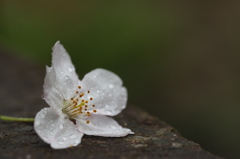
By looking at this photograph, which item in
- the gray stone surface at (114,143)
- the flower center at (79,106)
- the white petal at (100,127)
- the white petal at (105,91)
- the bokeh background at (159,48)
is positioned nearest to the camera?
the gray stone surface at (114,143)

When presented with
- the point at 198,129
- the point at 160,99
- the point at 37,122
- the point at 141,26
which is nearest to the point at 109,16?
the point at 141,26

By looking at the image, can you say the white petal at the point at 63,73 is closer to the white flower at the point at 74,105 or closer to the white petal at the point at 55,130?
the white flower at the point at 74,105

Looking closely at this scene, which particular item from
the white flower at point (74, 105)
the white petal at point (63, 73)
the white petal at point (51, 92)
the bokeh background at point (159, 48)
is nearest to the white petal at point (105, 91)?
the white flower at point (74, 105)

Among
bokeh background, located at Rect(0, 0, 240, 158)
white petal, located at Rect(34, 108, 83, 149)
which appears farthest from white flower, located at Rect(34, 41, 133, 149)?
bokeh background, located at Rect(0, 0, 240, 158)

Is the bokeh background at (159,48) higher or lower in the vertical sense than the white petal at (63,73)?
lower

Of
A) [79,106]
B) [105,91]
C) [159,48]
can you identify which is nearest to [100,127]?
[79,106]

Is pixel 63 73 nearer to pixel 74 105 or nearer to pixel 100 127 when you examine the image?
pixel 74 105

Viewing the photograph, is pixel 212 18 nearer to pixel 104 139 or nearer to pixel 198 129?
pixel 198 129
